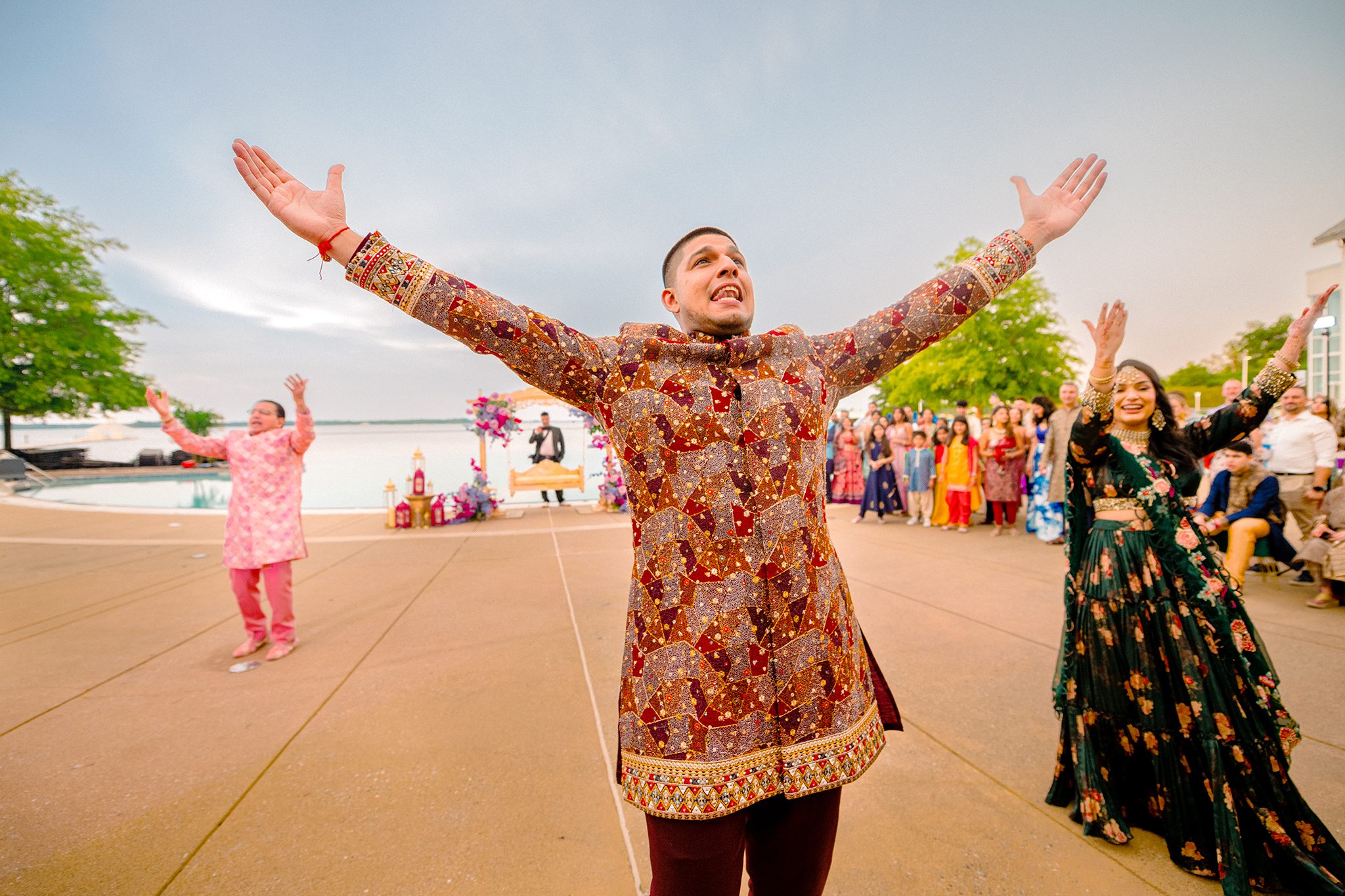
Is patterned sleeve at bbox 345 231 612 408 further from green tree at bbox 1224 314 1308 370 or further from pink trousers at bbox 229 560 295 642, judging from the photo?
green tree at bbox 1224 314 1308 370

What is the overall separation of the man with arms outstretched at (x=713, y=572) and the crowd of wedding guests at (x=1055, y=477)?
102 inches

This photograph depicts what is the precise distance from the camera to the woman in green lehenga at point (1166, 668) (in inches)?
77.2

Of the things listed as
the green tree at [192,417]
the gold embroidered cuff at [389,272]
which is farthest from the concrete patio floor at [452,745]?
the green tree at [192,417]

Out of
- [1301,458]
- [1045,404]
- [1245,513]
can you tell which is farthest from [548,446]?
[1301,458]

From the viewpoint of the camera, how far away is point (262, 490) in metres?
4.37

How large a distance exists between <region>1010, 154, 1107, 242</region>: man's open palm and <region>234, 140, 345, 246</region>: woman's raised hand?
1.82 metres

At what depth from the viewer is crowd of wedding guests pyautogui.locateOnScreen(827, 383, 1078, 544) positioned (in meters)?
7.87

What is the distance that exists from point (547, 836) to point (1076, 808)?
217cm

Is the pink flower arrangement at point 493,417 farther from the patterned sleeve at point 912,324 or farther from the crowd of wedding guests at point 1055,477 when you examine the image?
the patterned sleeve at point 912,324

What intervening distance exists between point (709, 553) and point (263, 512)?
4512mm

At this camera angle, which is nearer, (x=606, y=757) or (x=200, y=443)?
(x=606, y=757)

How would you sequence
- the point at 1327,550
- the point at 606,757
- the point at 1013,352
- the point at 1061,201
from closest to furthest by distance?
1. the point at 1061,201
2. the point at 606,757
3. the point at 1327,550
4. the point at 1013,352

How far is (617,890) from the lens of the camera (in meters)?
1.98

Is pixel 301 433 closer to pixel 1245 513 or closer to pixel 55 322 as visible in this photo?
pixel 1245 513
